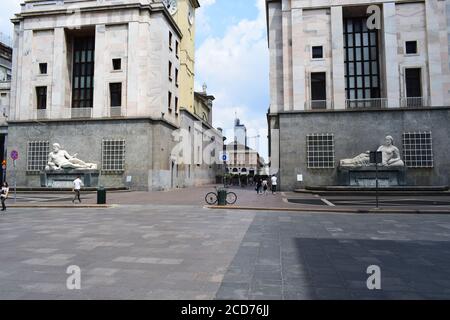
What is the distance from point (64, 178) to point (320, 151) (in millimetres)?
24313

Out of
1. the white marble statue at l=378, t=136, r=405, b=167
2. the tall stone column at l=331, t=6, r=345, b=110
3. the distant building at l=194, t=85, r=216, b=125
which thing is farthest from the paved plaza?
the distant building at l=194, t=85, r=216, b=125

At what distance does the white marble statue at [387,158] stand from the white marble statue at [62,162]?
24.1 metres

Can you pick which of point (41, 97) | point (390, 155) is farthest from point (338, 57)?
point (41, 97)

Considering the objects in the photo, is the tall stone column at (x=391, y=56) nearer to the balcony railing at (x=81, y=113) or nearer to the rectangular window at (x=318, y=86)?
the rectangular window at (x=318, y=86)

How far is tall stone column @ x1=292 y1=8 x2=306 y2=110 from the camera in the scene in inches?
1197

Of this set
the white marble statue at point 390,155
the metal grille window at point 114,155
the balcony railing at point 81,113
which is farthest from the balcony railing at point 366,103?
the balcony railing at point 81,113

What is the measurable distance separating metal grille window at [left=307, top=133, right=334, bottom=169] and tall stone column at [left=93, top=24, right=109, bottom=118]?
20.9 metres

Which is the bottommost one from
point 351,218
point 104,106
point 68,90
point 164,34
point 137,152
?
point 351,218

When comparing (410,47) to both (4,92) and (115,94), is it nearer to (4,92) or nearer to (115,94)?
(115,94)
